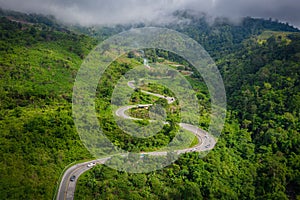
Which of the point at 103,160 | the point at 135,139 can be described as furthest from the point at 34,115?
the point at 135,139

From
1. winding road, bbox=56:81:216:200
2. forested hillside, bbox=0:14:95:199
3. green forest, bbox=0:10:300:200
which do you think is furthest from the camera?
green forest, bbox=0:10:300:200

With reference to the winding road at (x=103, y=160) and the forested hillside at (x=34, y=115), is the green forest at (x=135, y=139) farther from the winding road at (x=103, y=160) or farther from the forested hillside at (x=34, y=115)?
the winding road at (x=103, y=160)

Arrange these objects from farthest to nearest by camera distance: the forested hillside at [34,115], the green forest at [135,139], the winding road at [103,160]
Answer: the green forest at [135,139], the winding road at [103,160], the forested hillside at [34,115]

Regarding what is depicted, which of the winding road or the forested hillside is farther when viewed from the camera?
the winding road

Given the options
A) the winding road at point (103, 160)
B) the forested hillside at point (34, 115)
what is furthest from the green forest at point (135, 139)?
the winding road at point (103, 160)

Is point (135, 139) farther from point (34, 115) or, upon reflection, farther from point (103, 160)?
point (34, 115)

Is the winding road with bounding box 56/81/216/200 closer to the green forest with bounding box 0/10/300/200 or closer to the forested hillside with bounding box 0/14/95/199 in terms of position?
the green forest with bounding box 0/10/300/200

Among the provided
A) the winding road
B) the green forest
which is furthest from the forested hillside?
the winding road

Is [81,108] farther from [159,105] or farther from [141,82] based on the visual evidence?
[141,82]
